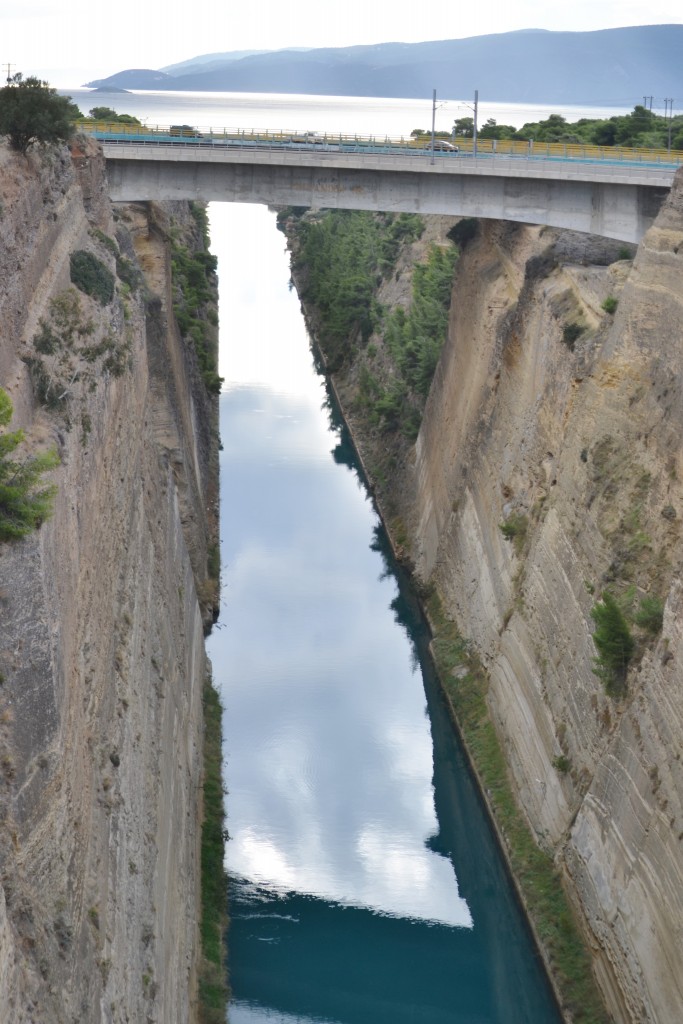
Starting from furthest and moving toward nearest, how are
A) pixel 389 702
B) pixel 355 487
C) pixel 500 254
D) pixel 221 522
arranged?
pixel 355 487 → pixel 221 522 → pixel 500 254 → pixel 389 702

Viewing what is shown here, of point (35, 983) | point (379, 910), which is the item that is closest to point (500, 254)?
point (379, 910)

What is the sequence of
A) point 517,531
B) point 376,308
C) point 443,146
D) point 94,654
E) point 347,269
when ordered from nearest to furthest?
point 94,654 < point 517,531 < point 443,146 < point 376,308 < point 347,269

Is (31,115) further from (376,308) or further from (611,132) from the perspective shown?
(376,308)

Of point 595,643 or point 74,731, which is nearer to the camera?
point 74,731

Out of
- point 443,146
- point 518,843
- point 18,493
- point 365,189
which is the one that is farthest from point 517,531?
point 18,493

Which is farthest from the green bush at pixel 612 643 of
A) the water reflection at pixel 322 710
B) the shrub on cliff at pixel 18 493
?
the shrub on cliff at pixel 18 493

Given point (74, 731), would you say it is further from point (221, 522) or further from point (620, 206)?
point (221, 522)

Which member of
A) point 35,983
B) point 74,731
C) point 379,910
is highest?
point 74,731
